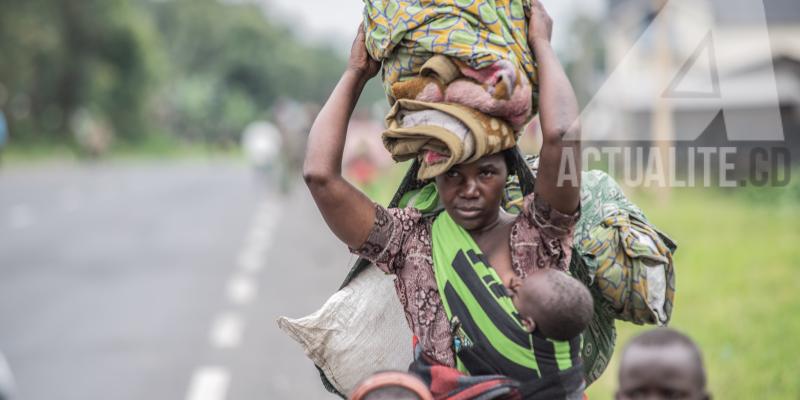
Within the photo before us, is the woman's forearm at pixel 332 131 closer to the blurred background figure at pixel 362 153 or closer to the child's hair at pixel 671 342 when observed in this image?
the child's hair at pixel 671 342

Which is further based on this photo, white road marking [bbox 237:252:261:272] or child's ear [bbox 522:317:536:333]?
white road marking [bbox 237:252:261:272]

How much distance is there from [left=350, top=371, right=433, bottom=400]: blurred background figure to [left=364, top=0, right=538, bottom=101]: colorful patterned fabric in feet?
2.37

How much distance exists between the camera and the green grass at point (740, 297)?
5.88 m

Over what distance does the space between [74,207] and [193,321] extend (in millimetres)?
10475

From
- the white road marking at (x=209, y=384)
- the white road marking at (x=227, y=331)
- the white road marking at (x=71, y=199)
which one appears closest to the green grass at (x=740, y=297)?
the white road marking at (x=209, y=384)

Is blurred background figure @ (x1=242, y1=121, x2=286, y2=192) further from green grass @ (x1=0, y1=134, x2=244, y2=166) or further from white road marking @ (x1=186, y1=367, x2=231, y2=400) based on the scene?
green grass @ (x1=0, y1=134, x2=244, y2=166)

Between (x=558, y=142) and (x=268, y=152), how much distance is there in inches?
692

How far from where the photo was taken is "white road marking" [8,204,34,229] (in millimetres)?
15907

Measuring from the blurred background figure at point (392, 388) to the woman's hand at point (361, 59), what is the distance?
803mm

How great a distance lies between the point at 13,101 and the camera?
141ft

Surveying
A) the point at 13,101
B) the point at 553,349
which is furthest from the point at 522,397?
the point at 13,101

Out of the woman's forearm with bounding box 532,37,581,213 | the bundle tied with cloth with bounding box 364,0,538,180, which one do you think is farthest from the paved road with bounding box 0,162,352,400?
the woman's forearm with bounding box 532,37,581,213

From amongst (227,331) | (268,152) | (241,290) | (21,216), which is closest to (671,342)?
(227,331)

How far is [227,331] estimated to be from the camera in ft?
28.3
